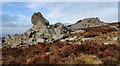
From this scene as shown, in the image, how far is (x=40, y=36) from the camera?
1289 inches

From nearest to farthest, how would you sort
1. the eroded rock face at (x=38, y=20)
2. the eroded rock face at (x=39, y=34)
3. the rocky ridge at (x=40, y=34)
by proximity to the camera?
the rocky ridge at (x=40, y=34)
the eroded rock face at (x=39, y=34)
the eroded rock face at (x=38, y=20)

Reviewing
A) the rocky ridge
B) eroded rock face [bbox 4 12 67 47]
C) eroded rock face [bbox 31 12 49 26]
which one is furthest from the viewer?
eroded rock face [bbox 31 12 49 26]

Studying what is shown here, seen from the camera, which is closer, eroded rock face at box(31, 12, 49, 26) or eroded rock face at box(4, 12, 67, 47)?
eroded rock face at box(4, 12, 67, 47)

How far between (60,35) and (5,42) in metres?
8.86

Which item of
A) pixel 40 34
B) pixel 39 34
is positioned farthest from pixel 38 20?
→ pixel 40 34

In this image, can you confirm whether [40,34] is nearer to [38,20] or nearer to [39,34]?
[39,34]

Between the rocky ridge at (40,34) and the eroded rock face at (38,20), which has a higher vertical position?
the eroded rock face at (38,20)

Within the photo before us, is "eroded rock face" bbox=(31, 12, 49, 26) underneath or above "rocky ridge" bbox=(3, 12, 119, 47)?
above

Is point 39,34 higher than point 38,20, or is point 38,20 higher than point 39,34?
point 38,20

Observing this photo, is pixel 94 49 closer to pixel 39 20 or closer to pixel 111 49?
pixel 111 49

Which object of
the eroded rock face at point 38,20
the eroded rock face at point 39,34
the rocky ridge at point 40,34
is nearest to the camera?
the rocky ridge at point 40,34

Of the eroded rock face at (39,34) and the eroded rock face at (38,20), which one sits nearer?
the eroded rock face at (39,34)

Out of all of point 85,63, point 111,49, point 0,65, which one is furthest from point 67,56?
point 0,65

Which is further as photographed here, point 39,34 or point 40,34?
point 39,34
